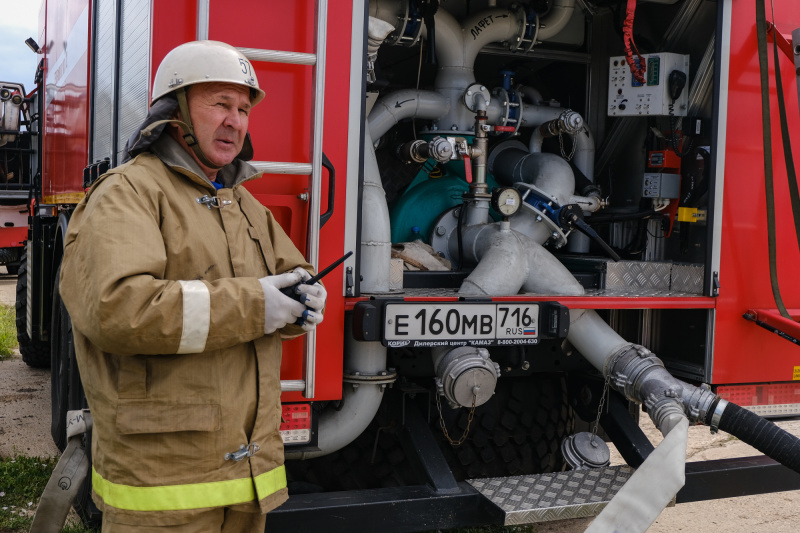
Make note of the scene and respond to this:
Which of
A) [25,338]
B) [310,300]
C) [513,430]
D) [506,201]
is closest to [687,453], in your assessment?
[513,430]

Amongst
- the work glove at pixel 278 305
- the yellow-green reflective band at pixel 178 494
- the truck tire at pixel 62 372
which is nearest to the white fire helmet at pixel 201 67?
the work glove at pixel 278 305

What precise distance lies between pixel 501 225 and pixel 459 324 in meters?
0.81

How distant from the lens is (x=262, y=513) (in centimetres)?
207

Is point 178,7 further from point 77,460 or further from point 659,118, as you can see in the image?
point 659,118

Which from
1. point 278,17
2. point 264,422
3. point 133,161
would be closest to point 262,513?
point 264,422

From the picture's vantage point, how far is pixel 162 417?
1867 millimetres

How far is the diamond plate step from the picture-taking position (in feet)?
9.65

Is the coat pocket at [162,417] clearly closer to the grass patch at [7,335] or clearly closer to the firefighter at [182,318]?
the firefighter at [182,318]

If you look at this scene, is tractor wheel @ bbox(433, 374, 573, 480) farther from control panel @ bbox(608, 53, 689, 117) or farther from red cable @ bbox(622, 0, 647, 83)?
red cable @ bbox(622, 0, 647, 83)

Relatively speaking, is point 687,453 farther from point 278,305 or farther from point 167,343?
point 167,343

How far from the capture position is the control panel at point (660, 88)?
3766mm

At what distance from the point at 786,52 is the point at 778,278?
0.96 m

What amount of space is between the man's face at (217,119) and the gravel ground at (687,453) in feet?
9.08

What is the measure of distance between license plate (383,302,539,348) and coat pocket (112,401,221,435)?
41.5 inches
